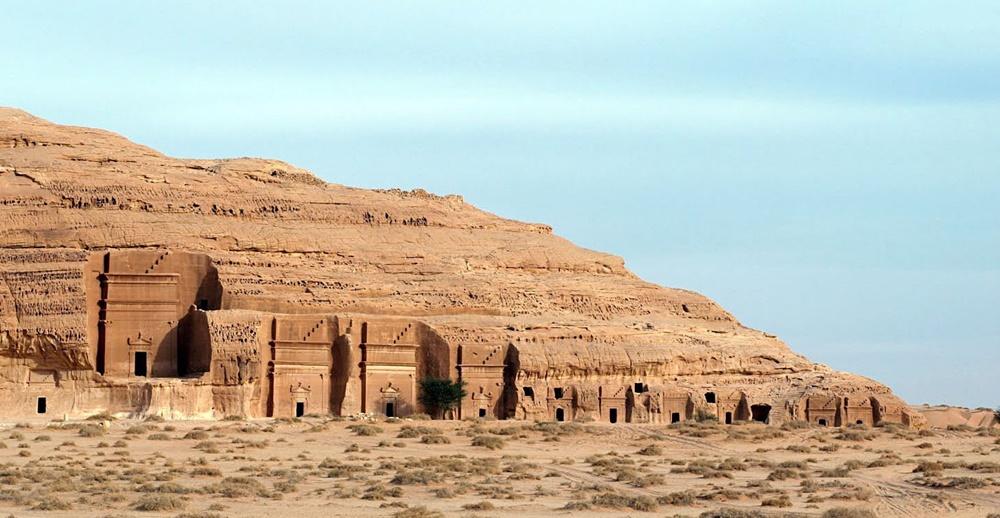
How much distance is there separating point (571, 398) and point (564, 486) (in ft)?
78.2

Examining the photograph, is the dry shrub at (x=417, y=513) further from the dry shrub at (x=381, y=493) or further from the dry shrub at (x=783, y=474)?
the dry shrub at (x=783, y=474)

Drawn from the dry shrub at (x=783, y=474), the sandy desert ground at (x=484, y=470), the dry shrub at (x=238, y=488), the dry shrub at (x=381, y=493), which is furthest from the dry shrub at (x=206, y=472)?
the dry shrub at (x=783, y=474)

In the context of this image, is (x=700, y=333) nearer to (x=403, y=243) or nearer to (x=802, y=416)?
(x=802, y=416)

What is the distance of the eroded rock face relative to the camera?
62500 millimetres

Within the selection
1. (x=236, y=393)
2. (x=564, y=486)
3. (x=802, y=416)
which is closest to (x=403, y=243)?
(x=236, y=393)

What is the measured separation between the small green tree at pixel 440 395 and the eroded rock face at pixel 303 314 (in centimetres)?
77

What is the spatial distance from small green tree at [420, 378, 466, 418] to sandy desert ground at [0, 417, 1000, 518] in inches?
79.0

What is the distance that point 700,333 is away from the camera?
74875mm

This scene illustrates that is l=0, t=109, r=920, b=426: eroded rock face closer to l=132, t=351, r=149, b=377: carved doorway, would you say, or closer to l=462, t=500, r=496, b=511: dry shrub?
l=132, t=351, r=149, b=377: carved doorway

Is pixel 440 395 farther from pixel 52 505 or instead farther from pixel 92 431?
pixel 52 505

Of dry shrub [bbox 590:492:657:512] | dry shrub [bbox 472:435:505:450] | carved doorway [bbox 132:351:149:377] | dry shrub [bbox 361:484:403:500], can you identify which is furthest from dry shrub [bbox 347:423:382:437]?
dry shrub [bbox 590:492:657:512]

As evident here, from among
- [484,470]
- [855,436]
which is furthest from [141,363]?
[855,436]

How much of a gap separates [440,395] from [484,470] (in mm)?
18522

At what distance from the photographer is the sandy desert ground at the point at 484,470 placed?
39156mm
